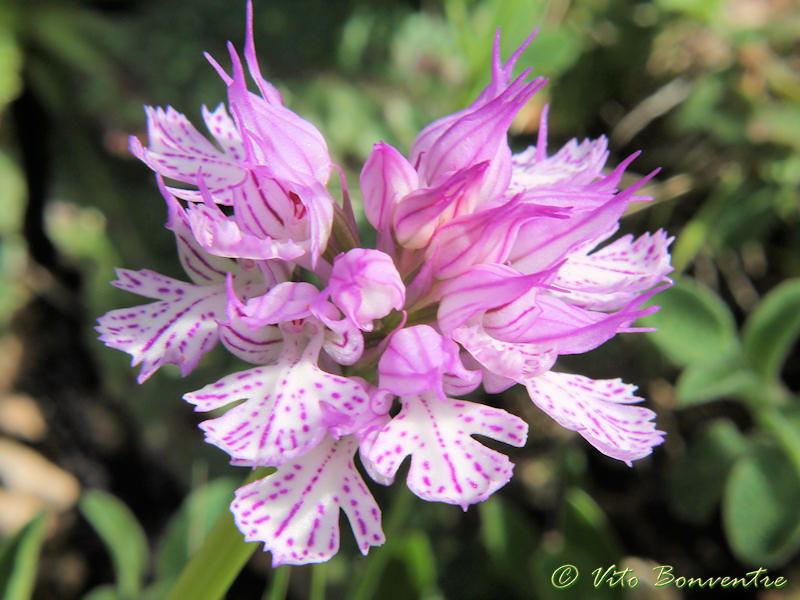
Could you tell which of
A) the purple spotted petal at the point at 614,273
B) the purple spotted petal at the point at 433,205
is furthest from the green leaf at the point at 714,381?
the purple spotted petal at the point at 433,205

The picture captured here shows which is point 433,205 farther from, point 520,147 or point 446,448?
point 520,147

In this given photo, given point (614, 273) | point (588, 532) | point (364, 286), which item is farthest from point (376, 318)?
point (588, 532)

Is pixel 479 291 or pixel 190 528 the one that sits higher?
pixel 479 291

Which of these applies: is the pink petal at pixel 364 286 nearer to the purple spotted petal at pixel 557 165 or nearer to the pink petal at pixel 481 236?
the pink petal at pixel 481 236

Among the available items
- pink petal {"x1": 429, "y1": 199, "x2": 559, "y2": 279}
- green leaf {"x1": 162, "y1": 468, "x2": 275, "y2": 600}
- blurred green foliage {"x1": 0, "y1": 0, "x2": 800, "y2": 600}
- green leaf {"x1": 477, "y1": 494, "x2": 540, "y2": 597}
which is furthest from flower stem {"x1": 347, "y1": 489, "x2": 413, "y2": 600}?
pink petal {"x1": 429, "y1": 199, "x2": 559, "y2": 279}

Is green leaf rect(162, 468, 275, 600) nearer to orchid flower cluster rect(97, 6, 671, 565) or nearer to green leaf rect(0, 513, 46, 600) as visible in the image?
orchid flower cluster rect(97, 6, 671, 565)

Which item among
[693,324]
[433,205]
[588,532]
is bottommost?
[588,532]

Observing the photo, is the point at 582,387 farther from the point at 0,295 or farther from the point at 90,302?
the point at 0,295
